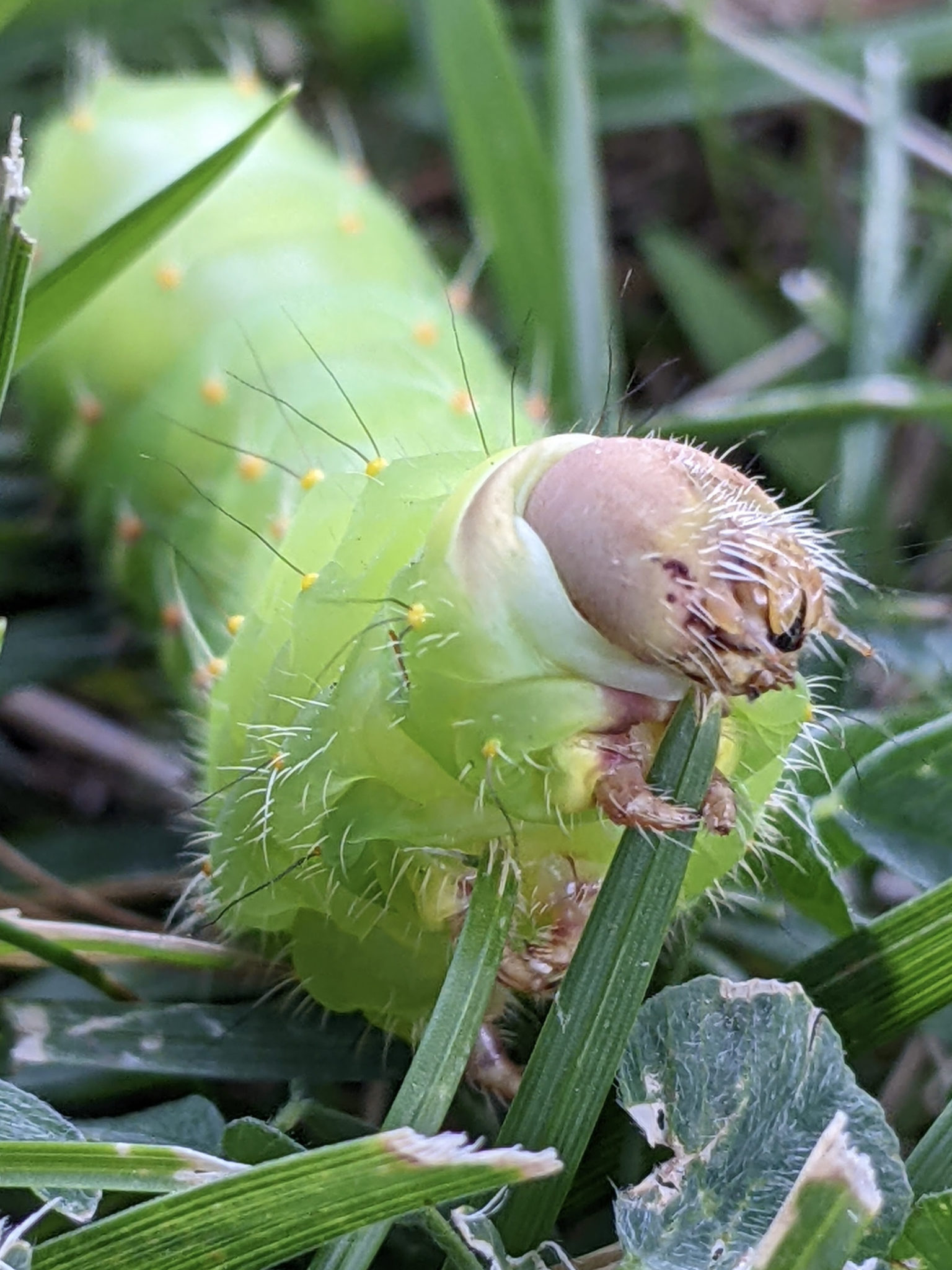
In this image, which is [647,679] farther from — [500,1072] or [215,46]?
[215,46]

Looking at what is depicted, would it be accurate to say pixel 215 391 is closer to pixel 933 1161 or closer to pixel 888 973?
pixel 888 973

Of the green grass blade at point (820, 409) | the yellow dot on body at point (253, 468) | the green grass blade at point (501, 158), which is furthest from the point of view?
the green grass blade at point (501, 158)

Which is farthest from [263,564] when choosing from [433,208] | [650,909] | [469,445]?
[433,208]

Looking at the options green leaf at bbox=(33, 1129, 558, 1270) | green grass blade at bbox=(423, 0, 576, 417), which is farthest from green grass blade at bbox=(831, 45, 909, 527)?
green leaf at bbox=(33, 1129, 558, 1270)

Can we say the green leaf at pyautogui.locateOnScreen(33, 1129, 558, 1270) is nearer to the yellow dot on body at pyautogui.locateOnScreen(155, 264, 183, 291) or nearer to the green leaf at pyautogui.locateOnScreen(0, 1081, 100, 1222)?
the green leaf at pyautogui.locateOnScreen(0, 1081, 100, 1222)

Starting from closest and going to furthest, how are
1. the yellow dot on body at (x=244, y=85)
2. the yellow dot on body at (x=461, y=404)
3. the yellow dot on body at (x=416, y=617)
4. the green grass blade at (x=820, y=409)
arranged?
the yellow dot on body at (x=416, y=617)
the yellow dot on body at (x=461, y=404)
the green grass blade at (x=820, y=409)
the yellow dot on body at (x=244, y=85)

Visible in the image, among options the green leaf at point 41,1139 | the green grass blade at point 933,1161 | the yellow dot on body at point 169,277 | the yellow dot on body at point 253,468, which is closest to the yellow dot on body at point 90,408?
the yellow dot on body at point 169,277

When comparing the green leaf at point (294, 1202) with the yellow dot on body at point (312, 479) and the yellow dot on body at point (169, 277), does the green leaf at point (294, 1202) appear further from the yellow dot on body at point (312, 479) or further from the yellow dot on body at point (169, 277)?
the yellow dot on body at point (169, 277)
